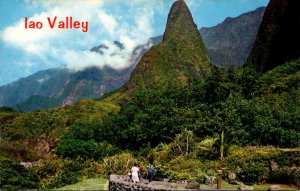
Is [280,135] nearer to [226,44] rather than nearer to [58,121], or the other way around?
[58,121]

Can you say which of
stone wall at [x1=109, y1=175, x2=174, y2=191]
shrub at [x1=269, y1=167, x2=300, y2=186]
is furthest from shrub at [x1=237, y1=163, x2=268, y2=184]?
stone wall at [x1=109, y1=175, x2=174, y2=191]

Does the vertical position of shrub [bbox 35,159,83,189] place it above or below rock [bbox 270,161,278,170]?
below

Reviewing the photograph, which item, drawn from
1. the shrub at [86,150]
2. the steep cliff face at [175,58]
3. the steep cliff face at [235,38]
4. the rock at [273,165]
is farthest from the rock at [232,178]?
the steep cliff face at [235,38]

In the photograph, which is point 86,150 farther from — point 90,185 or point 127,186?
point 127,186

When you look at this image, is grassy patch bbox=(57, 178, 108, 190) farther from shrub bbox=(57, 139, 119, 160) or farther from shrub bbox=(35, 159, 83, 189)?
shrub bbox=(57, 139, 119, 160)

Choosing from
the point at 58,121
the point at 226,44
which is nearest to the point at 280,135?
the point at 58,121

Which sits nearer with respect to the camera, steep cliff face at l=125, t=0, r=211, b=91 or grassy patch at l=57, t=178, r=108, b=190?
grassy patch at l=57, t=178, r=108, b=190

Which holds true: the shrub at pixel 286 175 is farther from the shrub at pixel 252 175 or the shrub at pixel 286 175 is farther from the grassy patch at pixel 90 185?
the grassy patch at pixel 90 185

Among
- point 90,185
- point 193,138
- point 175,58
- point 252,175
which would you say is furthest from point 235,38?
point 90,185
